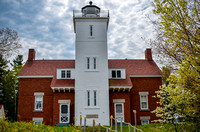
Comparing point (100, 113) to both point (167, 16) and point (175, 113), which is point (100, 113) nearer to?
point (175, 113)

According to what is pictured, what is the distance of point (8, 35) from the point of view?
874 inches

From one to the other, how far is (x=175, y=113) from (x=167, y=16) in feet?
22.5

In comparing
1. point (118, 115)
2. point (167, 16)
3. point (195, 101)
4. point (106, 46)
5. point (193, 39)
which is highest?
point (106, 46)

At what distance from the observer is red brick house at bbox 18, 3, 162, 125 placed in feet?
68.2

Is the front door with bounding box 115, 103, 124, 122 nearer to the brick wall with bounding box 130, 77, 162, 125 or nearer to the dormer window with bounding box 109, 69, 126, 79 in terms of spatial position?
the brick wall with bounding box 130, 77, 162, 125

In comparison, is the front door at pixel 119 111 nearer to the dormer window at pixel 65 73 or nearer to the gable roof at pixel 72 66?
the gable roof at pixel 72 66

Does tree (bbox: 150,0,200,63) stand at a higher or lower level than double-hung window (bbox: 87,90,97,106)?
higher

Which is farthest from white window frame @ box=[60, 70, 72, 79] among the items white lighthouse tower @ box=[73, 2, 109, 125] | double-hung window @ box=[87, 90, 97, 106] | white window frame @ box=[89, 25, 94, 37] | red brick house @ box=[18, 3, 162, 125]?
white window frame @ box=[89, 25, 94, 37]

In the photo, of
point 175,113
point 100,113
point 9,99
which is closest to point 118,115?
point 100,113

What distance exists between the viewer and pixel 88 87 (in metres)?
20.8

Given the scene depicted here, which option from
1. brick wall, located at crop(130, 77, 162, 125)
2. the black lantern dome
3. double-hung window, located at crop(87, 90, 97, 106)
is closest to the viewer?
double-hung window, located at crop(87, 90, 97, 106)

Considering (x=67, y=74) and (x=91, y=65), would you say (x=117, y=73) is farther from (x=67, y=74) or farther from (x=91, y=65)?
(x=67, y=74)

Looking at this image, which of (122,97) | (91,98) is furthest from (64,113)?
(122,97)

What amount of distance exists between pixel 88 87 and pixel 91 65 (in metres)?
2.28
